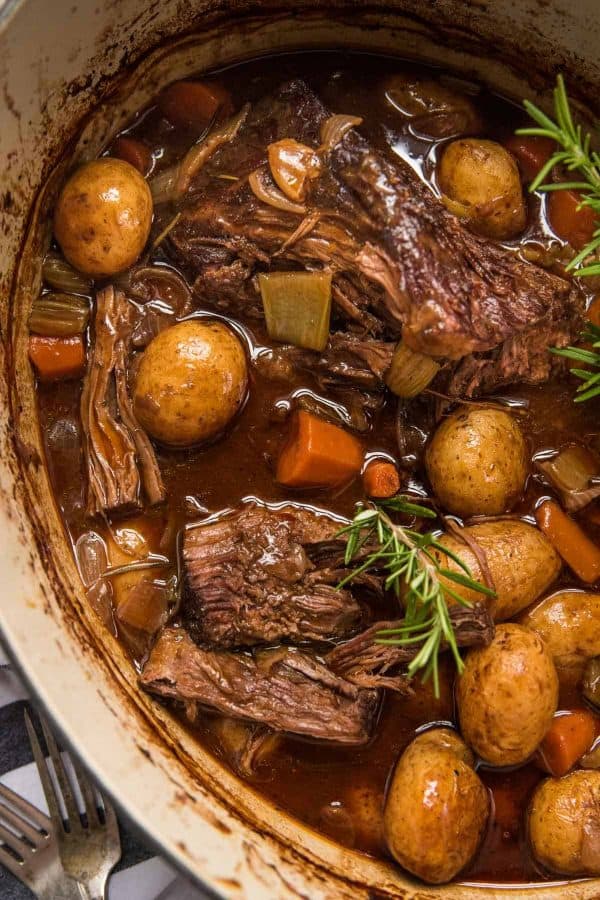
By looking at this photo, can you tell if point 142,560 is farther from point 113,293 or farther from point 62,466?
point 113,293

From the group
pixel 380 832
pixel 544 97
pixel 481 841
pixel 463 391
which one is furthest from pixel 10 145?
pixel 481 841

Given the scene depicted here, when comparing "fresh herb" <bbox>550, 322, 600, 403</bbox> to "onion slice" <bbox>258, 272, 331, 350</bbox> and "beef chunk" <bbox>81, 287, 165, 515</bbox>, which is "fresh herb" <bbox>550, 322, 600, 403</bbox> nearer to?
"onion slice" <bbox>258, 272, 331, 350</bbox>

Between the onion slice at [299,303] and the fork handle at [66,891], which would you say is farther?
the fork handle at [66,891]

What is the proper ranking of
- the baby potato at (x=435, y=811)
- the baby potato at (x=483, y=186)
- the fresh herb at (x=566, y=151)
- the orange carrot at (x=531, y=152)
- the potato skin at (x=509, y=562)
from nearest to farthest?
the fresh herb at (x=566, y=151) → the baby potato at (x=435, y=811) → the potato skin at (x=509, y=562) → the baby potato at (x=483, y=186) → the orange carrot at (x=531, y=152)

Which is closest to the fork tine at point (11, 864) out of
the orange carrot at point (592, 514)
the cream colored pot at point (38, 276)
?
the cream colored pot at point (38, 276)

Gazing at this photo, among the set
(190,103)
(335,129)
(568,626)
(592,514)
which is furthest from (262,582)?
(190,103)

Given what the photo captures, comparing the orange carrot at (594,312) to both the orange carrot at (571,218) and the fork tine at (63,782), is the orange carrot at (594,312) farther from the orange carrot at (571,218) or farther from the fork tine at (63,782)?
the fork tine at (63,782)
